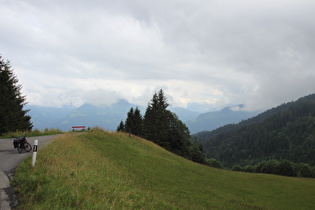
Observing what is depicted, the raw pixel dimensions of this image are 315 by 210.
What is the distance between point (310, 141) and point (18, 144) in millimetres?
250551

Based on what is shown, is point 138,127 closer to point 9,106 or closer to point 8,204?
point 9,106

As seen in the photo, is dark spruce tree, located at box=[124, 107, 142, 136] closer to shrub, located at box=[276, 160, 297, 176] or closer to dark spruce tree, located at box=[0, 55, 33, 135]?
dark spruce tree, located at box=[0, 55, 33, 135]

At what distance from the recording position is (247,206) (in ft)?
42.0

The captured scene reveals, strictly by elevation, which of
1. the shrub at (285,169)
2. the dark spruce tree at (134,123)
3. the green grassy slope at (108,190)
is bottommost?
the shrub at (285,169)

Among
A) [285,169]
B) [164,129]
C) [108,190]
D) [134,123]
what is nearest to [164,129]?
[164,129]

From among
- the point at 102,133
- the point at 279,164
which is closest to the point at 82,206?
A: the point at 102,133

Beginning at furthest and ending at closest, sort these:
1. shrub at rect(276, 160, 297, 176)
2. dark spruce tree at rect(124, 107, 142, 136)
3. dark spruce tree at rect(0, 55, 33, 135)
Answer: shrub at rect(276, 160, 297, 176)
dark spruce tree at rect(124, 107, 142, 136)
dark spruce tree at rect(0, 55, 33, 135)

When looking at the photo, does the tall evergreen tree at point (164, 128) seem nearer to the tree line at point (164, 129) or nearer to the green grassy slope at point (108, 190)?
the tree line at point (164, 129)

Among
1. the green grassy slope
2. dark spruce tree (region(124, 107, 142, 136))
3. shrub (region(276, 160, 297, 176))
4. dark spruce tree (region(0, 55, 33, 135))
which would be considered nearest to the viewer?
the green grassy slope

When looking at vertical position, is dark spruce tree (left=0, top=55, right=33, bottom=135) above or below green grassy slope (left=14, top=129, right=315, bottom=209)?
above

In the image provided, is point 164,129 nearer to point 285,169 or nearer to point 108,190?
point 108,190

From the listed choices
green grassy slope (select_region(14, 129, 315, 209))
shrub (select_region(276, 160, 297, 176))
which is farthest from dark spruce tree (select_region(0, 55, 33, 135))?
shrub (select_region(276, 160, 297, 176))

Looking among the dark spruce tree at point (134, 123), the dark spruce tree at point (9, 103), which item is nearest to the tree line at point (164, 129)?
the dark spruce tree at point (134, 123)

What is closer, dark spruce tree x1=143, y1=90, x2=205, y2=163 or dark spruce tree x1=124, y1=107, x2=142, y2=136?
dark spruce tree x1=143, y1=90, x2=205, y2=163
